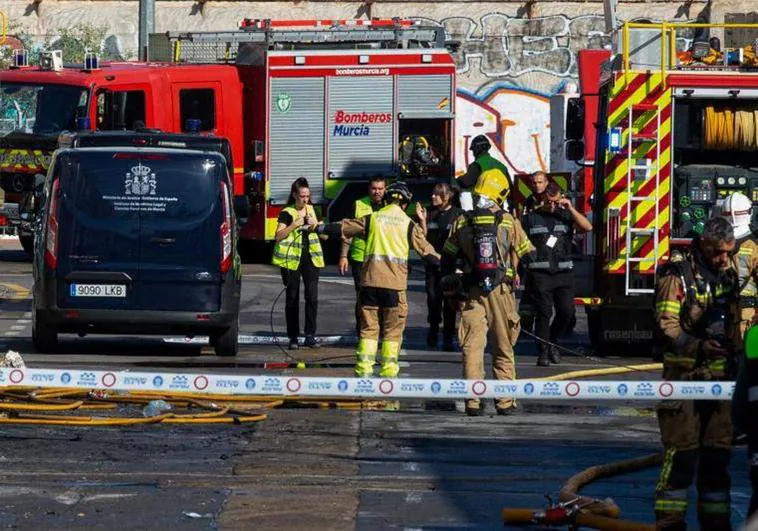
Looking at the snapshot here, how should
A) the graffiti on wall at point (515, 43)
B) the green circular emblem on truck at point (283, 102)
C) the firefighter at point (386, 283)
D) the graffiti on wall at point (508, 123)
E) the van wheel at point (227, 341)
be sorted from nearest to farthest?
the firefighter at point (386, 283) < the van wheel at point (227, 341) < the green circular emblem on truck at point (283, 102) < the graffiti on wall at point (508, 123) < the graffiti on wall at point (515, 43)

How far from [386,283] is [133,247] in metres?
2.77

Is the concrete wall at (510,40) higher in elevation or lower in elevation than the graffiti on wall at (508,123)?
higher

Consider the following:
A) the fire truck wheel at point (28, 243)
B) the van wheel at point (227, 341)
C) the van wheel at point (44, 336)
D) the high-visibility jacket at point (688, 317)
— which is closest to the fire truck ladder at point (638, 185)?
the van wheel at point (227, 341)

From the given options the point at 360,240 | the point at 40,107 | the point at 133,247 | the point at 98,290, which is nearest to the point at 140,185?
the point at 133,247

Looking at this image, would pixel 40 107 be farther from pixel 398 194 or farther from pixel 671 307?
pixel 671 307

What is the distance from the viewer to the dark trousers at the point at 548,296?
15.0 m

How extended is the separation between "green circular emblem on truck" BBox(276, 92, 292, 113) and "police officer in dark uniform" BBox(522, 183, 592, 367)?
425 inches

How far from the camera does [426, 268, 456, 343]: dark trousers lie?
16141 mm

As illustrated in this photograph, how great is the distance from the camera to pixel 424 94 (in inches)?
995

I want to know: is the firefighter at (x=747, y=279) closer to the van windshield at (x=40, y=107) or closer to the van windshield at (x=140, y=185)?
the van windshield at (x=140, y=185)

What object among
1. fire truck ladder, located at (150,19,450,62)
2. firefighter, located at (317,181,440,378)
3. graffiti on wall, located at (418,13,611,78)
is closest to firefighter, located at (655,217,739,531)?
firefighter, located at (317,181,440,378)

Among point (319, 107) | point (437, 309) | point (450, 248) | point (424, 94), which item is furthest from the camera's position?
point (319, 107)

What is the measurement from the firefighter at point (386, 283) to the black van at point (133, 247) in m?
2.11

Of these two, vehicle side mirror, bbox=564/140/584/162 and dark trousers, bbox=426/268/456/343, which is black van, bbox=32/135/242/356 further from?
vehicle side mirror, bbox=564/140/584/162
